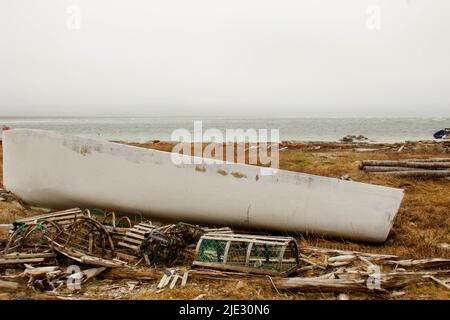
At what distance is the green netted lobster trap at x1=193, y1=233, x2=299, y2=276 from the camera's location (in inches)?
165

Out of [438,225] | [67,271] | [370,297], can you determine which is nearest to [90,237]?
[67,271]

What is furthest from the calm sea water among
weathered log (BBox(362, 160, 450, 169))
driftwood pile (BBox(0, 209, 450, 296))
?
driftwood pile (BBox(0, 209, 450, 296))

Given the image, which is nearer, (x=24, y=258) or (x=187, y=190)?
(x=24, y=258)

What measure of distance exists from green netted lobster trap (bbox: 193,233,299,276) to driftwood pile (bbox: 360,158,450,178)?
6078mm

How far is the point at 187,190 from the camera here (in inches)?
237

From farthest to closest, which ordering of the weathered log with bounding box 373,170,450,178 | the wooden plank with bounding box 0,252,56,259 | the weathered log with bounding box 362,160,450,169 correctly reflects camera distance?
the weathered log with bounding box 362,160,450,169
the weathered log with bounding box 373,170,450,178
the wooden plank with bounding box 0,252,56,259

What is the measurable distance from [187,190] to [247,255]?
2.10 meters

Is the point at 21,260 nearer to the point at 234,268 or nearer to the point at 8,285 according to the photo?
the point at 8,285

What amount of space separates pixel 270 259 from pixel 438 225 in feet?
10.3

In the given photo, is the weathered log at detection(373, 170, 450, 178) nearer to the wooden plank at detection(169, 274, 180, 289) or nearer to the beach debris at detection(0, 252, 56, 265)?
the wooden plank at detection(169, 274, 180, 289)

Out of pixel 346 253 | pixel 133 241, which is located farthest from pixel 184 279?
pixel 346 253

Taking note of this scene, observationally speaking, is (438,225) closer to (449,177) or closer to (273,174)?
(273,174)

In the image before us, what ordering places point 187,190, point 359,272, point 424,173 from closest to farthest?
1. point 359,272
2. point 187,190
3. point 424,173

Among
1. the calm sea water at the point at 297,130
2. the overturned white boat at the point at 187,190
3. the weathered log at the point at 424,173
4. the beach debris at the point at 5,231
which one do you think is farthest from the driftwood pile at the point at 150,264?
the calm sea water at the point at 297,130
